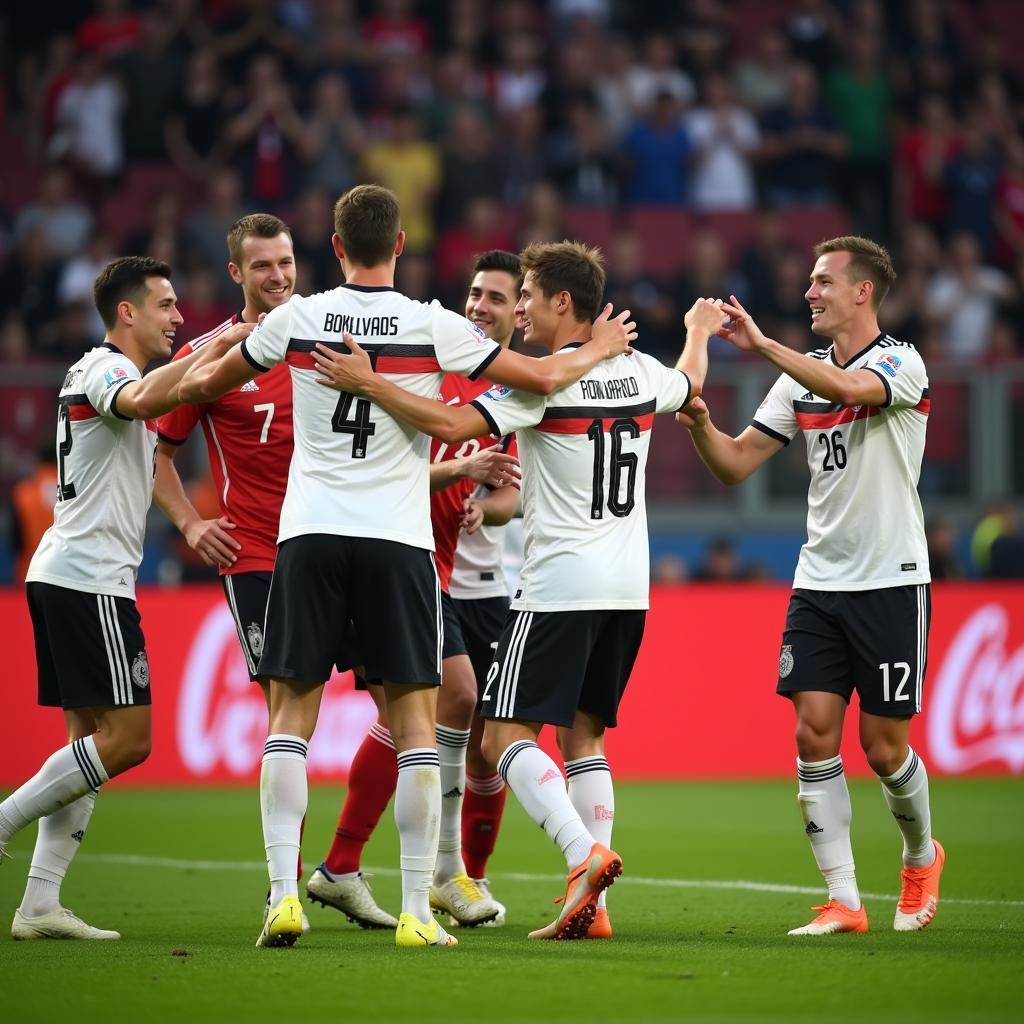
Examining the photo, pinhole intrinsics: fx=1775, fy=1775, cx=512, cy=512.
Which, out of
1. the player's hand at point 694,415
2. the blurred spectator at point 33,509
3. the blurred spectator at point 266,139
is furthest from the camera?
the blurred spectator at point 266,139

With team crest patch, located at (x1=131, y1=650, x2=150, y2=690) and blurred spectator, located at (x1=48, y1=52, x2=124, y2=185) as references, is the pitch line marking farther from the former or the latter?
blurred spectator, located at (x1=48, y1=52, x2=124, y2=185)

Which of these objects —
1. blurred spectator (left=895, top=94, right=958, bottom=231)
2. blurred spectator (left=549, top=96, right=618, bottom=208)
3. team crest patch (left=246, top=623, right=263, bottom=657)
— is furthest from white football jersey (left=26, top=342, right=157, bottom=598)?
blurred spectator (left=895, top=94, right=958, bottom=231)

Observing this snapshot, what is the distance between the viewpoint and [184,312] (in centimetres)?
1562

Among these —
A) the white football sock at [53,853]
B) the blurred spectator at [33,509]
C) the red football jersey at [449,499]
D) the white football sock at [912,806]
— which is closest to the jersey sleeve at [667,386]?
the red football jersey at [449,499]

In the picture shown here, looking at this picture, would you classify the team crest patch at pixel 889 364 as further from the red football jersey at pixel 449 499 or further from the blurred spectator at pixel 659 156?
the blurred spectator at pixel 659 156

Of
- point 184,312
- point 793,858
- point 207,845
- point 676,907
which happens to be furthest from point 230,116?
point 676,907

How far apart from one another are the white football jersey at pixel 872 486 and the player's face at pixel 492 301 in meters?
1.52

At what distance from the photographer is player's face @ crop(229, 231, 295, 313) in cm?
707

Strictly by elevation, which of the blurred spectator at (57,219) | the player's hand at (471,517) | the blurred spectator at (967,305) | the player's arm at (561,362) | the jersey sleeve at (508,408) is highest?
the blurred spectator at (57,219)

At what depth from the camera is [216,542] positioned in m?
6.89

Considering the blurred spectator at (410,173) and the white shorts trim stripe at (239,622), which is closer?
the white shorts trim stripe at (239,622)

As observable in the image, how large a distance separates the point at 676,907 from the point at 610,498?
1928 millimetres

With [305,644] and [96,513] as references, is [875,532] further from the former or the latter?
[96,513]

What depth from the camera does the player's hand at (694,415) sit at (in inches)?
271
